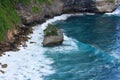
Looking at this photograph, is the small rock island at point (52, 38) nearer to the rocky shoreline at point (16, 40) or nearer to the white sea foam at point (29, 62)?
the white sea foam at point (29, 62)

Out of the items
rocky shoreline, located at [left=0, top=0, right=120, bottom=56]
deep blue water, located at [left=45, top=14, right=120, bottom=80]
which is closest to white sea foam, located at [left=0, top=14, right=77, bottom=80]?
deep blue water, located at [left=45, top=14, right=120, bottom=80]

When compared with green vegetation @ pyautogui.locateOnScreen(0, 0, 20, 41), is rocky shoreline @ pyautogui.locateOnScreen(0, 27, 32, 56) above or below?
below

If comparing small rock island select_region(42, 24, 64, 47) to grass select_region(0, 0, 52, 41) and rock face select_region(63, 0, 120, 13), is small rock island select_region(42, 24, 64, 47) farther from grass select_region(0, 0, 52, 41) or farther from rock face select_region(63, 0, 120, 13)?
rock face select_region(63, 0, 120, 13)

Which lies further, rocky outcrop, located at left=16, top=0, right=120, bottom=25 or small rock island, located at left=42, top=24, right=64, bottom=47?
rocky outcrop, located at left=16, top=0, right=120, bottom=25

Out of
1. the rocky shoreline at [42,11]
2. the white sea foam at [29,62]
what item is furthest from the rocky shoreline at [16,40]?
the white sea foam at [29,62]

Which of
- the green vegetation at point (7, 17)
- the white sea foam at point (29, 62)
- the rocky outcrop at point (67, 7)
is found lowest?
the white sea foam at point (29, 62)

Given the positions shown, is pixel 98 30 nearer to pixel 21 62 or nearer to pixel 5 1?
pixel 5 1

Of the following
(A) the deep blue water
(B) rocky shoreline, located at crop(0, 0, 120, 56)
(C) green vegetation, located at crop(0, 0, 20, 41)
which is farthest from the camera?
(B) rocky shoreline, located at crop(0, 0, 120, 56)
